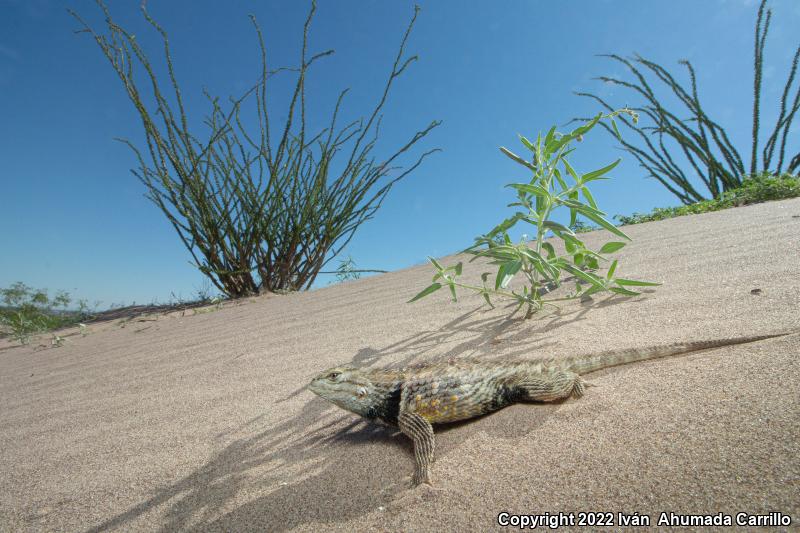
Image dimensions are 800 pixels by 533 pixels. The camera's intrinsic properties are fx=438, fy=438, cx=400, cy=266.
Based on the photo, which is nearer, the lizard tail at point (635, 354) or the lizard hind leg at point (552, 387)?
the lizard hind leg at point (552, 387)

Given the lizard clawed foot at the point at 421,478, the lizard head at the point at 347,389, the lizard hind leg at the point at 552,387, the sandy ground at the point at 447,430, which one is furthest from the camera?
the lizard head at the point at 347,389

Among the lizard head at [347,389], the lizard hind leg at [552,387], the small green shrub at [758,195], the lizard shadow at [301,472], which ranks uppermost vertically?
the small green shrub at [758,195]

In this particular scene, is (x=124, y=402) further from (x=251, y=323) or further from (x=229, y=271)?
(x=229, y=271)

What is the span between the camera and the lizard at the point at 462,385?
1.46m

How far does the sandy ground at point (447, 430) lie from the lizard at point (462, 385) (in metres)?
0.05

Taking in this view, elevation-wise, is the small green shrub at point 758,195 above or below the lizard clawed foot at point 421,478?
above

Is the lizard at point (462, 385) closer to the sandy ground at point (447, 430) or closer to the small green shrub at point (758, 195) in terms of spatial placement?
the sandy ground at point (447, 430)

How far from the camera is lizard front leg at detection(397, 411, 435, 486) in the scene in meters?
1.17

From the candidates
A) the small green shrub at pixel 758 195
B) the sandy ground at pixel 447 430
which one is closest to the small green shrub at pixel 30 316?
the sandy ground at pixel 447 430

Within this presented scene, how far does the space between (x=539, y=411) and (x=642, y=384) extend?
0.35 meters

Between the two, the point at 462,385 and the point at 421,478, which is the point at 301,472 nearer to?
the point at 421,478

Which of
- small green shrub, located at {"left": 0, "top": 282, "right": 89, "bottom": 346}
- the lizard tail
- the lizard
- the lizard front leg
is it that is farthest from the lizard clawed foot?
small green shrub, located at {"left": 0, "top": 282, "right": 89, "bottom": 346}

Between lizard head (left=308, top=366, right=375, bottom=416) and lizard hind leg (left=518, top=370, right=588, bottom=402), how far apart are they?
535 mm

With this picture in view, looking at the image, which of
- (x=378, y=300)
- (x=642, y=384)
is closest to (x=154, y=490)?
(x=642, y=384)
